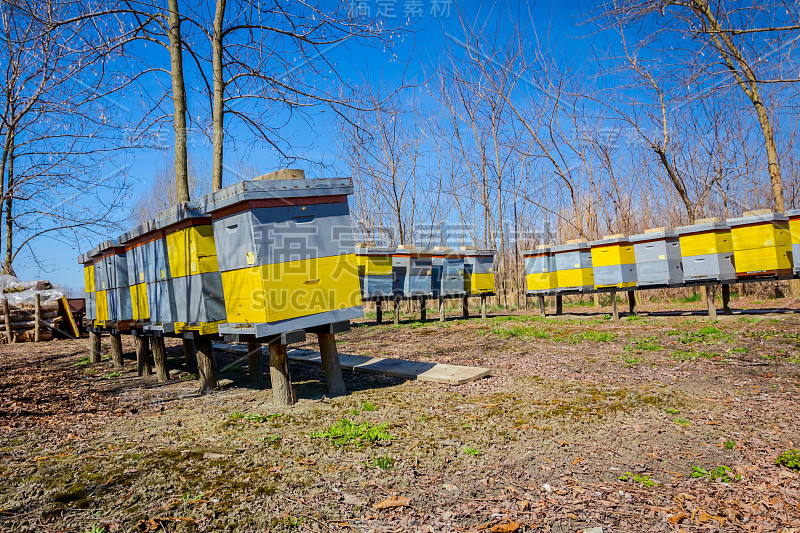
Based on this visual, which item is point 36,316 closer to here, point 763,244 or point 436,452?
point 436,452

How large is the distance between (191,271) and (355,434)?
9.38 ft

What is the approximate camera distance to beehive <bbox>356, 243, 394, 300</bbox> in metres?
13.5

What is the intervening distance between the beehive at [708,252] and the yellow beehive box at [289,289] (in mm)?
8819

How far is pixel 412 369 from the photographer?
271 inches

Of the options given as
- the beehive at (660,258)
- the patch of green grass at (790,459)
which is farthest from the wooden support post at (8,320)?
the patch of green grass at (790,459)

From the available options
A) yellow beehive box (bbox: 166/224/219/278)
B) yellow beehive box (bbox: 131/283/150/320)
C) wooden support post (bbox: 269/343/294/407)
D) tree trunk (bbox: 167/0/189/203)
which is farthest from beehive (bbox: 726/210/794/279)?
yellow beehive box (bbox: 131/283/150/320)

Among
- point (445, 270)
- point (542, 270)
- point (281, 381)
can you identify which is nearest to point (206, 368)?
point (281, 381)

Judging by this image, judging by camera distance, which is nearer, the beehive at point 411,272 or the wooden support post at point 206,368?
the wooden support post at point 206,368

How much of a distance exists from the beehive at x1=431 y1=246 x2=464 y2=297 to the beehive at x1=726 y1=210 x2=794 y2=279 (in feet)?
23.9

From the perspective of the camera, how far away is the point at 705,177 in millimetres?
19438

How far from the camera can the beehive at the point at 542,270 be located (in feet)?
47.8

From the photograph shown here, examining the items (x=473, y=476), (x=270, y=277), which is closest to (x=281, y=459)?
(x=473, y=476)

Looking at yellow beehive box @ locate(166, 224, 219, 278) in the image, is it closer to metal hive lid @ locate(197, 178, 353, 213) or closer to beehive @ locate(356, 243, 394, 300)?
metal hive lid @ locate(197, 178, 353, 213)

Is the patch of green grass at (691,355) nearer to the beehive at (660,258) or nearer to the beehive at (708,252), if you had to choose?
the beehive at (708,252)
